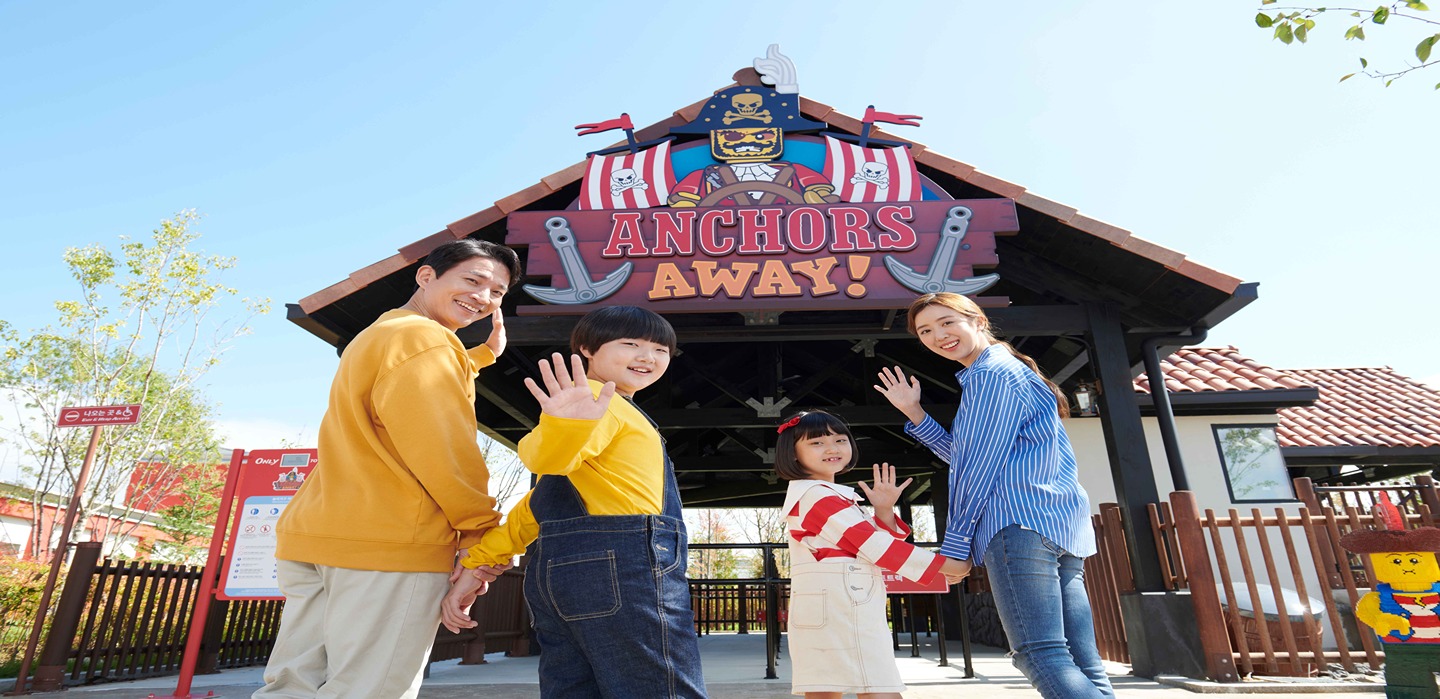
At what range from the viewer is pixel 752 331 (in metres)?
6.49

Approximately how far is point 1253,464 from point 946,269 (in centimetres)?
617

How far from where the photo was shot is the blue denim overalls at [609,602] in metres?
1.62

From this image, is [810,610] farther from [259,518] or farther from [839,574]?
[259,518]

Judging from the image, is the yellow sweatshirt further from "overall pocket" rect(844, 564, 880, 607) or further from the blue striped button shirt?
the blue striped button shirt

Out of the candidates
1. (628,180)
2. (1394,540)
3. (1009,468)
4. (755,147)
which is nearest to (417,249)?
(628,180)

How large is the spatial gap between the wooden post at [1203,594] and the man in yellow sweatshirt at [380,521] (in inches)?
211

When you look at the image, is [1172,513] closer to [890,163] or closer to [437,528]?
[890,163]

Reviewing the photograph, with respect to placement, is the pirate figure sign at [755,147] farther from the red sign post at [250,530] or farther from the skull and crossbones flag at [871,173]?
the red sign post at [250,530]

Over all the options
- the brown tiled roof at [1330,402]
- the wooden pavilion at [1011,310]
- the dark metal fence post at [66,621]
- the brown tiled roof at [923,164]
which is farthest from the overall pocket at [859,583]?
the brown tiled roof at [1330,402]

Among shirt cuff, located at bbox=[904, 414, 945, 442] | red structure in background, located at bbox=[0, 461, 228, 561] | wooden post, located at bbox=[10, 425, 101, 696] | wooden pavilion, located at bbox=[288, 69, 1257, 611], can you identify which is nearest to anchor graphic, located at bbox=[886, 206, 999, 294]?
wooden pavilion, located at bbox=[288, 69, 1257, 611]

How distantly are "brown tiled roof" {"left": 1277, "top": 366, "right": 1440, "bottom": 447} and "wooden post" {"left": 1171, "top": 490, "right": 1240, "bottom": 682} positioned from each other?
598 centimetres

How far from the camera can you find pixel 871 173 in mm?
6727

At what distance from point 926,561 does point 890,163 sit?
5.08m

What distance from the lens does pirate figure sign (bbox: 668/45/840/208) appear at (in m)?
6.71
